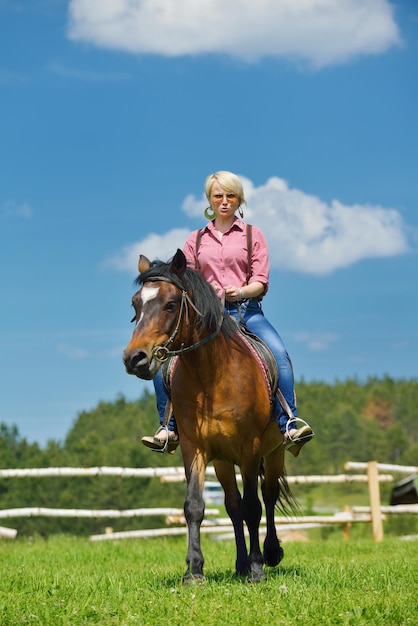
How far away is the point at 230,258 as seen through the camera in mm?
6887

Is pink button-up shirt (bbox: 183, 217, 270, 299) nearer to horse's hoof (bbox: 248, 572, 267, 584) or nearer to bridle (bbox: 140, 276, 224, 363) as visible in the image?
A: bridle (bbox: 140, 276, 224, 363)

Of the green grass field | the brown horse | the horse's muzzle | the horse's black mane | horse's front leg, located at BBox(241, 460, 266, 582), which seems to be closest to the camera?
the green grass field

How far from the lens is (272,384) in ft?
22.7

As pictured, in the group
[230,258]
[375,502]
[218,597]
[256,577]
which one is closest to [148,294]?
[230,258]

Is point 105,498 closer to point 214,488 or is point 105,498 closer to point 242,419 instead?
point 214,488

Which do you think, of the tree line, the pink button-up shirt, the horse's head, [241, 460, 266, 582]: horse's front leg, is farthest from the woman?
the tree line

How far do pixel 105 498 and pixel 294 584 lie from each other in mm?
66552

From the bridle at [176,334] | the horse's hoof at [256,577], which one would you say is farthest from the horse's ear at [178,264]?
the horse's hoof at [256,577]

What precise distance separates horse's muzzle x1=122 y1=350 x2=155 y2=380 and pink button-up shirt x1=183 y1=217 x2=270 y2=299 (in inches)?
56.3

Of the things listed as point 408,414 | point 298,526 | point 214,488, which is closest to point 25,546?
point 298,526

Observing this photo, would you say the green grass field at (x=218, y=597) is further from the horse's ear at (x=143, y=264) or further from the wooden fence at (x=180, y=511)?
Result: the wooden fence at (x=180, y=511)

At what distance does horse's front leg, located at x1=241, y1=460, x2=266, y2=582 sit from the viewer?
6.47 m

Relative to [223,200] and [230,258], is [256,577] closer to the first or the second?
[230,258]

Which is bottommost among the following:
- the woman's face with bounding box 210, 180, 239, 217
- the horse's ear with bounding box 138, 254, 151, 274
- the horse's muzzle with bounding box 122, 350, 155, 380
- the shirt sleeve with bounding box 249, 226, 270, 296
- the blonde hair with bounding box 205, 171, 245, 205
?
the horse's muzzle with bounding box 122, 350, 155, 380
